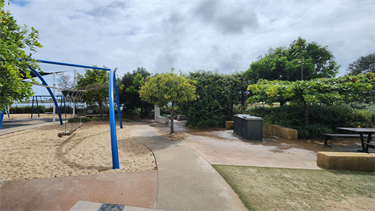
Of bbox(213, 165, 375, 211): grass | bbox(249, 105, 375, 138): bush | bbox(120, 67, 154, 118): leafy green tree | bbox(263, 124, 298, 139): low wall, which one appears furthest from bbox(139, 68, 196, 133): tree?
bbox(120, 67, 154, 118): leafy green tree

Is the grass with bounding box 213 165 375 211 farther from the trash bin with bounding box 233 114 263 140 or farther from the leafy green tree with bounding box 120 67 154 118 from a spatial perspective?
the leafy green tree with bounding box 120 67 154 118

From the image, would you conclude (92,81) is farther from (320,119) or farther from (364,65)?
(364,65)

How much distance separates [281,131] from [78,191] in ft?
31.4

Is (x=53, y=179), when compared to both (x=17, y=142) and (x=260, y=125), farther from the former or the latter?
(x=260, y=125)

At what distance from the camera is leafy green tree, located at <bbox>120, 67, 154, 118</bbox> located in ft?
62.7

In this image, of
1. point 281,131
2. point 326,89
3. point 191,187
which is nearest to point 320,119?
point 326,89

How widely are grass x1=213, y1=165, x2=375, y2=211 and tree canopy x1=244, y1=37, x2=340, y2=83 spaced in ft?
40.9

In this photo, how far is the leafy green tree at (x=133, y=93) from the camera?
19.1 metres

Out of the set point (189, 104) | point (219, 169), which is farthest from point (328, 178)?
point (189, 104)

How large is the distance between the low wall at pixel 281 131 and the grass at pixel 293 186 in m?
4.54

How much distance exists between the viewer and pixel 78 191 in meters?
3.53

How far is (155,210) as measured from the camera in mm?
2893

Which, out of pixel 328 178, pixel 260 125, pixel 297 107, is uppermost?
pixel 297 107

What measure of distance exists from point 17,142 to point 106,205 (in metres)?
8.10
